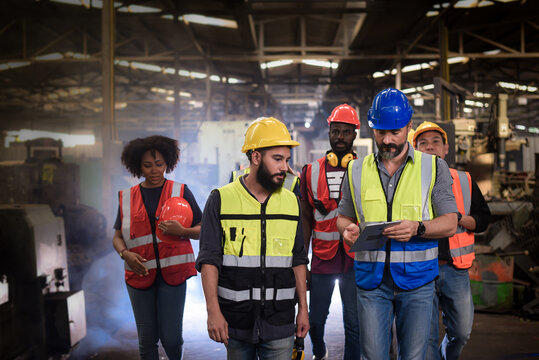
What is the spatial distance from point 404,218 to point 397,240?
13cm

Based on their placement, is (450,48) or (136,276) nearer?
(136,276)

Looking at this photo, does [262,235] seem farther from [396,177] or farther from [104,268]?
[104,268]

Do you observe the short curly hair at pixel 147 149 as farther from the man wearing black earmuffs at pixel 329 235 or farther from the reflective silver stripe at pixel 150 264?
the man wearing black earmuffs at pixel 329 235

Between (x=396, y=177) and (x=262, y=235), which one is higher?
(x=396, y=177)

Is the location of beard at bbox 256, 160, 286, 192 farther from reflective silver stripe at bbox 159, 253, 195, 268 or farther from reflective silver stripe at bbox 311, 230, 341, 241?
reflective silver stripe at bbox 311, 230, 341, 241

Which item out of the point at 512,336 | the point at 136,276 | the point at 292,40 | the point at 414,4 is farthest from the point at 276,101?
the point at 136,276

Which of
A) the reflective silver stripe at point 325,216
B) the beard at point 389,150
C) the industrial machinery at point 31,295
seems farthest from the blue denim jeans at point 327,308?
the industrial machinery at point 31,295

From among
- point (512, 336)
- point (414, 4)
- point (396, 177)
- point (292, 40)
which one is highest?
point (292, 40)

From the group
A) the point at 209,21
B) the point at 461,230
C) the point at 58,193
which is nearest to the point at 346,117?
the point at 461,230

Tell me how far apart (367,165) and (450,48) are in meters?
15.4

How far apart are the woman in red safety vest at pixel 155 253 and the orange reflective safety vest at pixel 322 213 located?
98 cm

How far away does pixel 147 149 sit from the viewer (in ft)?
11.3

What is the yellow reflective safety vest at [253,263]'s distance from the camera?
2254 mm

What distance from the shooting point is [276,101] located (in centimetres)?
2273
